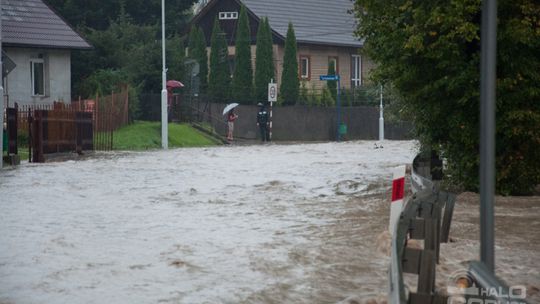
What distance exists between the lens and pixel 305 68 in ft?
207

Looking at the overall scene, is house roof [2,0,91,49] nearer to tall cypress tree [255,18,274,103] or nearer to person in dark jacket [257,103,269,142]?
person in dark jacket [257,103,269,142]

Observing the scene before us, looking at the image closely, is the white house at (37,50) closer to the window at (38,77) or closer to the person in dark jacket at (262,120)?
the window at (38,77)

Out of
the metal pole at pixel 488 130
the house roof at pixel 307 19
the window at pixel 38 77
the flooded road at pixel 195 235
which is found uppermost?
the house roof at pixel 307 19

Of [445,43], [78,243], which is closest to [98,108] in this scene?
[445,43]

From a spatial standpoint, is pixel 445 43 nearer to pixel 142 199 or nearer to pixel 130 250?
A: pixel 142 199

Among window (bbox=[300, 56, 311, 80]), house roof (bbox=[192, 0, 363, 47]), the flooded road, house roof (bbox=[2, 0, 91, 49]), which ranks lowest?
the flooded road

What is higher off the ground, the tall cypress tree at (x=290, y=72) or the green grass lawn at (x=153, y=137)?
the tall cypress tree at (x=290, y=72)

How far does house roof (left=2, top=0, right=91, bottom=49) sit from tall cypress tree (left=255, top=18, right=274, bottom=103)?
12.8 m

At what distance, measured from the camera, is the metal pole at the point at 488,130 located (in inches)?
227

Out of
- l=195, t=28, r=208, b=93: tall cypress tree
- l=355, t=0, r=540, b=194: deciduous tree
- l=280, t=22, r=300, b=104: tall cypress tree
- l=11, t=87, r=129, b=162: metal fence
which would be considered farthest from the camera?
l=195, t=28, r=208, b=93: tall cypress tree

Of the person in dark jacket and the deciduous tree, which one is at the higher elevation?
the deciduous tree

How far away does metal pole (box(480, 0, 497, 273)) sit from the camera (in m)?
5.77

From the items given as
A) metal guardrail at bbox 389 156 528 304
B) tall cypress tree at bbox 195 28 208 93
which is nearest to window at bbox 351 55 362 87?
tall cypress tree at bbox 195 28 208 93

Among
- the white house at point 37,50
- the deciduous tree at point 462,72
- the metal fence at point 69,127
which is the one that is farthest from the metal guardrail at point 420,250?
the white house at point 37,50
